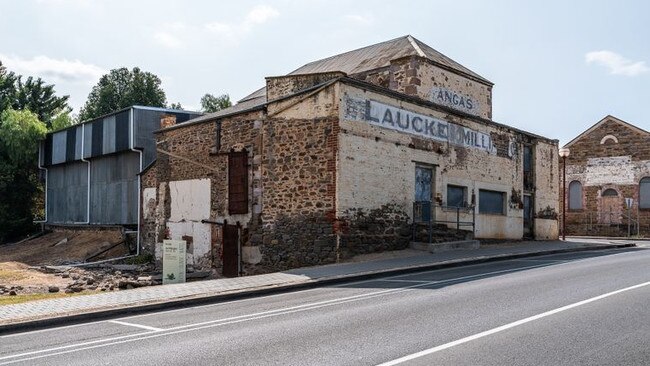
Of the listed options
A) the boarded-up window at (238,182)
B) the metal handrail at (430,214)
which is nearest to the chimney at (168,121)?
the boarded-up window at (238,182)

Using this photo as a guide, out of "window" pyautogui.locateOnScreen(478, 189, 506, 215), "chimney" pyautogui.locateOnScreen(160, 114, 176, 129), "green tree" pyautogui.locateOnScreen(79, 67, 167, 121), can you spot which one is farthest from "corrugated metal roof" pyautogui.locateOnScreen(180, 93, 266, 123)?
"green tree" pyautogui.locateOnScreen(79, 67, 167, 121)

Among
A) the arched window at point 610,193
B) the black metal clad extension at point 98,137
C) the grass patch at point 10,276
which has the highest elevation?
the black metal clad extension at point 98,137

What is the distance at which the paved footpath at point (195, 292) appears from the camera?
9.86m

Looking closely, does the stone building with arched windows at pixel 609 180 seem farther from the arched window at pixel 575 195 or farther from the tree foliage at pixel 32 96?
the tree foliage at pixel 32 96

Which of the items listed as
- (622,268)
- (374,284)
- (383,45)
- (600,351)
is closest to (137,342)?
(600,351)

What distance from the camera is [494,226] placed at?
2339 cm

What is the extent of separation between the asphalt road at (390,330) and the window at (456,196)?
9.18 meters

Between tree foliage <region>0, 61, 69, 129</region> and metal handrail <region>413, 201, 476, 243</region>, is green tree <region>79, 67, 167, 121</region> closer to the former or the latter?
tree foliage <region>0, 61, 69, 129</region>

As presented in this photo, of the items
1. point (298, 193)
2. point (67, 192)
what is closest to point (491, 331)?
point (298, 193)

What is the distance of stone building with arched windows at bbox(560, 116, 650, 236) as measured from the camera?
3809 cm

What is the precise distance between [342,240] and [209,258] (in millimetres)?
5875

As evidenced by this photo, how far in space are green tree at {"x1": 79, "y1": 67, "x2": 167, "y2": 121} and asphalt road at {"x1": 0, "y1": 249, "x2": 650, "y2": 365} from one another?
49.3m

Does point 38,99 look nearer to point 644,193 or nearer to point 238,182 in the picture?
point 238,182

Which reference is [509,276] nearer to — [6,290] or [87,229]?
[6,290]
